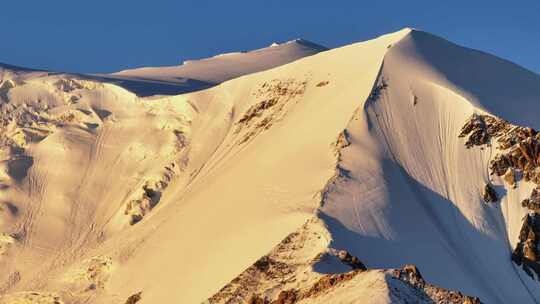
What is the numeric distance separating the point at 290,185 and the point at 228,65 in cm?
7379

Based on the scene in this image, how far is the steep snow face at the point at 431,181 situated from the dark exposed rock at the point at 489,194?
19.1 inches

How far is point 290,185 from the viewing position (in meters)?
68.1

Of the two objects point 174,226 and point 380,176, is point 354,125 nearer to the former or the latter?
point 380,176

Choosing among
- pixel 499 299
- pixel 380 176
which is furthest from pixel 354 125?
pixel 499 299

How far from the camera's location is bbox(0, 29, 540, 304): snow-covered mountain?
194 ft

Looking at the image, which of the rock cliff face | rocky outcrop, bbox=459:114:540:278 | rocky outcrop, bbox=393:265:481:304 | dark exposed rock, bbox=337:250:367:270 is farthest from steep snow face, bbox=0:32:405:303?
rocky outcrop, bbox=393:265:481:304

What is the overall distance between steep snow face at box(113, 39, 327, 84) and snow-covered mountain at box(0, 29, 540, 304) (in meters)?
24.4

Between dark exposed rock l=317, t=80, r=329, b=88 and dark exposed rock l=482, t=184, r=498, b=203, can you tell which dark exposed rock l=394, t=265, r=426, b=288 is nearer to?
dark exposed rock l=482, t=184, r=498, b=203

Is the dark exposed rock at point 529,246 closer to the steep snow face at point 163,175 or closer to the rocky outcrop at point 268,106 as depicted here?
the steep snow face at point 163,175

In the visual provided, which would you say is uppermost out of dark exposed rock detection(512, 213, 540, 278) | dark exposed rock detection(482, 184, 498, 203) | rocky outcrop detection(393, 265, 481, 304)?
dark exposed rock detection(482, 184, 498, 203)

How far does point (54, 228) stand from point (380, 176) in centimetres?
3012

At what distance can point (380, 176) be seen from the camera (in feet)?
226

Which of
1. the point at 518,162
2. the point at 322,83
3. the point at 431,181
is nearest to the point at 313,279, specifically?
the point at 431,181

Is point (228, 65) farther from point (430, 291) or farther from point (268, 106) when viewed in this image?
point (430, 291)
